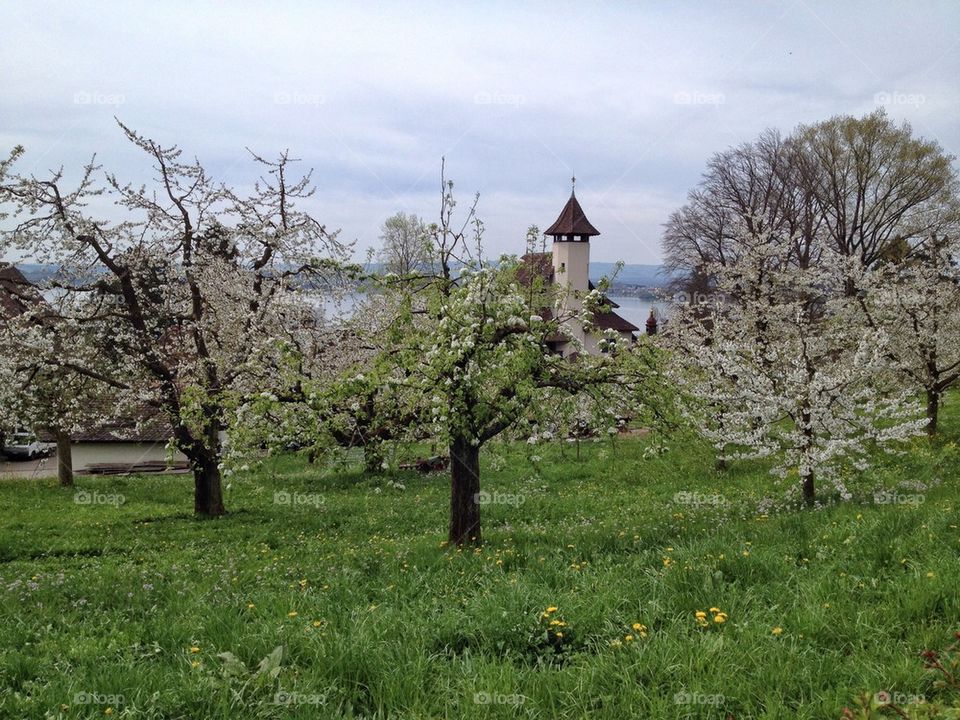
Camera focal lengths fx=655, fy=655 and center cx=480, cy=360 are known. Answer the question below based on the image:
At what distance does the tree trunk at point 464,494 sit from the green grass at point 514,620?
35 cm

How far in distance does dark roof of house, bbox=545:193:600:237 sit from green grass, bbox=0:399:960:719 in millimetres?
40469

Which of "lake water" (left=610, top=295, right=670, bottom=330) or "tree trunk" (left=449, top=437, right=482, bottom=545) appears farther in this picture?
"lake water" (left=610, top=295, right=670, bottom=330)

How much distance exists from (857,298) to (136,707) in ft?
68.8

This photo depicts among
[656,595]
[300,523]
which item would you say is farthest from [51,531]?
[656,595]

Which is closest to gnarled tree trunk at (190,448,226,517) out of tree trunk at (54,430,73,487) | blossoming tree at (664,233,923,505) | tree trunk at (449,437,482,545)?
tree trunk at (449,437,482,545)

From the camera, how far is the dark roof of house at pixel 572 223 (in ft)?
164

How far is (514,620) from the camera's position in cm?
564

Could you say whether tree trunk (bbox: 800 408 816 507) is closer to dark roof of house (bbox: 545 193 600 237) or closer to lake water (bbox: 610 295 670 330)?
lake water (bbox: 610 295 670 330)

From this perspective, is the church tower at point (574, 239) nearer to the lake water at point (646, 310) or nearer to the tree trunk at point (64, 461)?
the lake water at point (646, 310)

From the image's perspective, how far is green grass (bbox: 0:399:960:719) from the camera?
4.62 metres

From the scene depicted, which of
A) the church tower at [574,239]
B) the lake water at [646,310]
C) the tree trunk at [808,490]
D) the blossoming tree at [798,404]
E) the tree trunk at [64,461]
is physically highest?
the church tower at [574,239]

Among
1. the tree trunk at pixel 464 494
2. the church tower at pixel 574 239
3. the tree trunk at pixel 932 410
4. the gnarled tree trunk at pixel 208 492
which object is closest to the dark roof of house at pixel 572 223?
the church tower at pixel 574 239

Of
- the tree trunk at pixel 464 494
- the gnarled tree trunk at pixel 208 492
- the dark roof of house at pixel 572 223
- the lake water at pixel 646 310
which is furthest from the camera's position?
the dark roof of house at pixel 572 223

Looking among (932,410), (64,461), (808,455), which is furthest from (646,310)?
(808,455)
